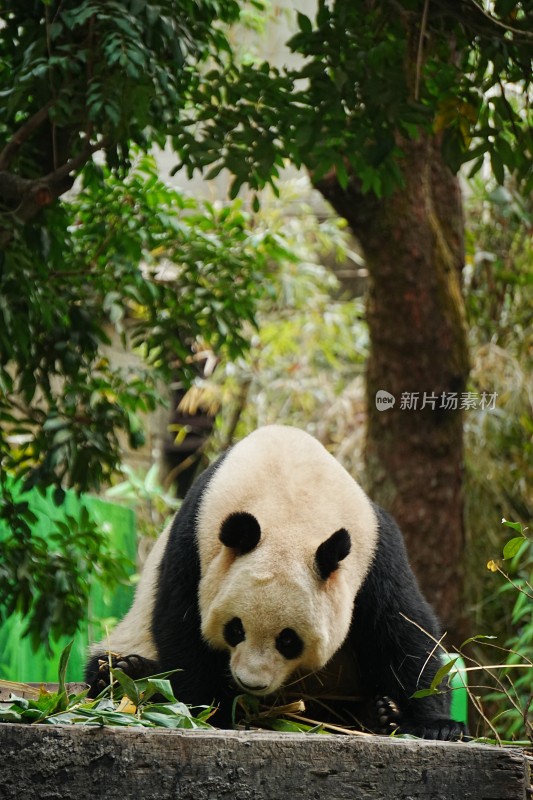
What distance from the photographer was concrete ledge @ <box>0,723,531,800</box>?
1726 millimetres

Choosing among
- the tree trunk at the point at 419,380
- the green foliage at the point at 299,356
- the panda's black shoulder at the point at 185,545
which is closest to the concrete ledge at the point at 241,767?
the panda's black shoulder at the point at 185,545

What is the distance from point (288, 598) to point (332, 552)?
6.7 inches

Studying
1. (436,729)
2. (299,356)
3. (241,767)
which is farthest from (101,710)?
(299,356)

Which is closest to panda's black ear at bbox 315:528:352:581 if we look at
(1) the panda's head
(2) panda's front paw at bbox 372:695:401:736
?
(1) the panda's head

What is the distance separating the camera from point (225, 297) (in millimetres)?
4527

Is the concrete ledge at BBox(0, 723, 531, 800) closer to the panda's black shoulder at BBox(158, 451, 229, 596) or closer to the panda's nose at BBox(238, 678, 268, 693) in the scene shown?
the panda's nose at BBox(238, 678, 268, 693)

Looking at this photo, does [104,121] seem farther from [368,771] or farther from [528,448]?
[528,448]

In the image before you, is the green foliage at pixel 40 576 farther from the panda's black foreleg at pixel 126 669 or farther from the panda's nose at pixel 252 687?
the panda's nose at pixel 252 687

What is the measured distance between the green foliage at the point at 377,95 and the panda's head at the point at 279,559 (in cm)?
112

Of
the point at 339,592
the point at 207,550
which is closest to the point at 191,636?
the point at 207,550

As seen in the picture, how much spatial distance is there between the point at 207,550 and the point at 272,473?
11.6 inches

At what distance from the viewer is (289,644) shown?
9.22 feet

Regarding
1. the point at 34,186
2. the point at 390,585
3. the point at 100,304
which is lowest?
the point at 390,585

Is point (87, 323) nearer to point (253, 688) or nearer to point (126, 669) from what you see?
point (126, 669)
